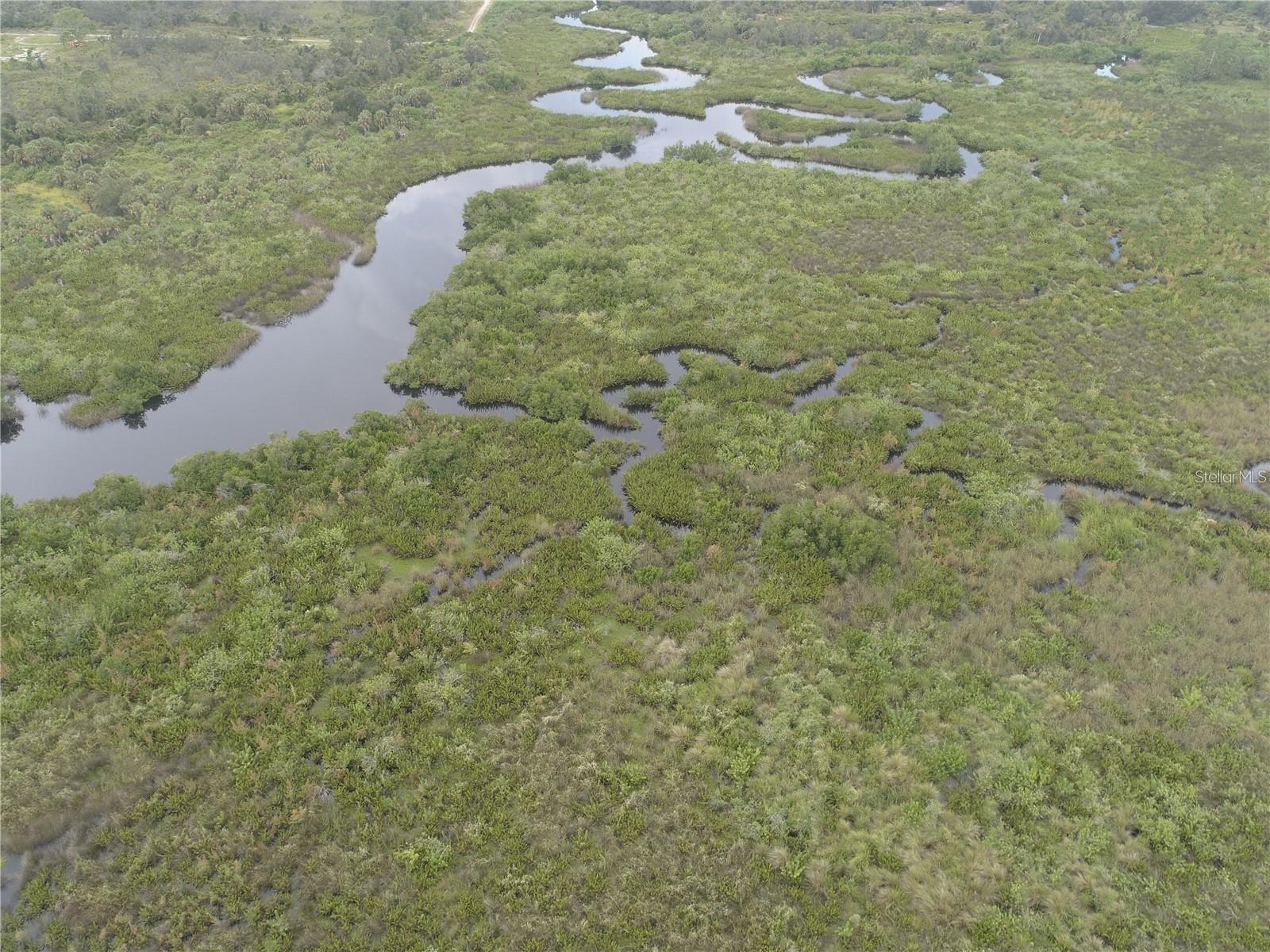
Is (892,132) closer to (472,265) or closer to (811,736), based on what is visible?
(472,265)

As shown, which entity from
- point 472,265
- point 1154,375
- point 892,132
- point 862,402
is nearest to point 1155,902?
point 862,402

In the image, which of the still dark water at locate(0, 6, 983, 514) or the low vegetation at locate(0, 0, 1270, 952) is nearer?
the low vegetation at locate(0, 0, 1270, 952)

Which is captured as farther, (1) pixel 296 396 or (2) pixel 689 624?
(1) pixel 296 396

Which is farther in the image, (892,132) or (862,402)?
(892,132)

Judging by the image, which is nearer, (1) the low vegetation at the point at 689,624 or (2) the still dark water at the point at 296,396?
(1) the low vegetation at the point at 689,624

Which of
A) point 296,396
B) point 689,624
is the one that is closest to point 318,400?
point 296,396

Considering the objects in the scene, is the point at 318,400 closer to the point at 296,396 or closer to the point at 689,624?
the point at 296,396

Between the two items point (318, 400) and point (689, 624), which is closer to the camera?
point (689, 624)

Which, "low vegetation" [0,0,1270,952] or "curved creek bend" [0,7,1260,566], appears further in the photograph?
"curved creek bend" [0,7,1260,566]
